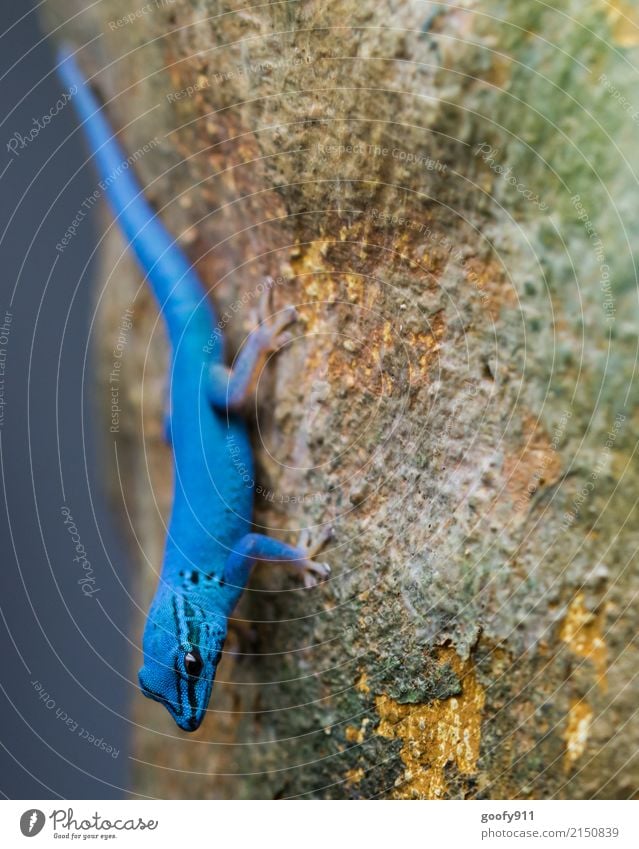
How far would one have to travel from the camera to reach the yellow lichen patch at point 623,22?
682mm

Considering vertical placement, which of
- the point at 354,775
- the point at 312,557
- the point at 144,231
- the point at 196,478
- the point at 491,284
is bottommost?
the point at 354,775

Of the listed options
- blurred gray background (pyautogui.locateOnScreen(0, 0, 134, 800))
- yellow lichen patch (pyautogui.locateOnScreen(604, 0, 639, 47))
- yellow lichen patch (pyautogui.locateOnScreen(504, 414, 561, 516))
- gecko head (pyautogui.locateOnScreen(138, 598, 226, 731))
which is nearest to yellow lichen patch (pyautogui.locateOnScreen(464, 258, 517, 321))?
yellow lichen patch (pyautogui.locateOnScreen(504, 414, 561, 516))

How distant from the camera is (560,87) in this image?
724mm

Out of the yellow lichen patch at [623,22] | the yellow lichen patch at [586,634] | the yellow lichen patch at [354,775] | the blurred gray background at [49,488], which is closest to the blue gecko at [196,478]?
the blurred gray background at [49,488]

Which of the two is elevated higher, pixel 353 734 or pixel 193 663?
pixel 193 663

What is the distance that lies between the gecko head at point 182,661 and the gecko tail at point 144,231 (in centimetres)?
47

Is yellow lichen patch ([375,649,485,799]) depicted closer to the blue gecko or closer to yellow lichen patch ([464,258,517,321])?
the blue gecko

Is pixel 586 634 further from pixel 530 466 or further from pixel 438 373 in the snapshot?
pixel 438 373

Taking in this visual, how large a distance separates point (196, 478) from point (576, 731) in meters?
0.67

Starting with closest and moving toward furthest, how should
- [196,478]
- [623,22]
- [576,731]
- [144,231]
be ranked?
[623,22], [576,731], [196,478], [144,231]

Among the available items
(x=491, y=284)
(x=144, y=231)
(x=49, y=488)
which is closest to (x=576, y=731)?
(x=491, y=284)

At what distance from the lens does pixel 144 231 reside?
4.01 feet
